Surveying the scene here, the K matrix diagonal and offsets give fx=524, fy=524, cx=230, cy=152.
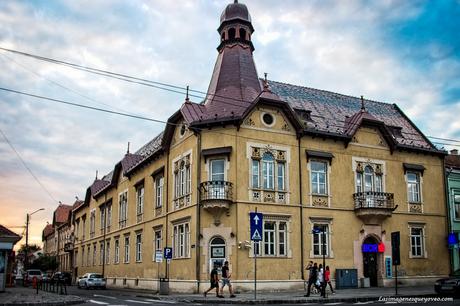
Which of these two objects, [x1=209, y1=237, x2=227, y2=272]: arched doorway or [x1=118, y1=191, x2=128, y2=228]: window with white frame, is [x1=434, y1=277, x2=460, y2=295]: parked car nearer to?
[x1=209, y1=237, x2=227, y2=272]: arched doorway

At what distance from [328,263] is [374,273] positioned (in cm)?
411

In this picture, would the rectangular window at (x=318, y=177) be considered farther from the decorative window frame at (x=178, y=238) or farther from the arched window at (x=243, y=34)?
the arched window at (x=243, y=34)

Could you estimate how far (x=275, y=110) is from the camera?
32.2m

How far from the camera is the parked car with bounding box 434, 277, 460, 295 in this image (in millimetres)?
23438

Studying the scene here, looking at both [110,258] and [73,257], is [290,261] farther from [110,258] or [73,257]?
[73,257]

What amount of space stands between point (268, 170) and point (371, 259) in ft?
31.3

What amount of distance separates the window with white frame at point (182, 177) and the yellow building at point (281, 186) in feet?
0.24

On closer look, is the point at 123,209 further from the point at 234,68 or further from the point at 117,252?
the point at 234,68

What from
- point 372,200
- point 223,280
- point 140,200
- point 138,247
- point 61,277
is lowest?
point 61,277

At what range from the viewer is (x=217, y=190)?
2986cm

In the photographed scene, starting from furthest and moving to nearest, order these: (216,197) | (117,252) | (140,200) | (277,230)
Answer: (117,252)
(140,200)
(277,230)
(216,197)

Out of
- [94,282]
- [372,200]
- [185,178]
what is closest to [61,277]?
[94,282]

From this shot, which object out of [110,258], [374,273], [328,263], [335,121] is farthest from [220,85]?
[110,258]

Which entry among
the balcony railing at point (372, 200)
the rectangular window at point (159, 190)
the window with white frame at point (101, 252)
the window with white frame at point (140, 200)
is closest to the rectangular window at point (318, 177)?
the balcony railing at point (372, 200)
